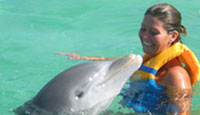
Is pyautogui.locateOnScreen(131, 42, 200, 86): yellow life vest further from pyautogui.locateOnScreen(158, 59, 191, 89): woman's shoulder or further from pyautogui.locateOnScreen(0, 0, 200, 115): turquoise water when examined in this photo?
pyautogui.locateOnScreen(0, 0, 200, 115): turquoise water

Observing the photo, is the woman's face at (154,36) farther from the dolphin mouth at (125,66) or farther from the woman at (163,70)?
the dolphin mouth at (125,66)

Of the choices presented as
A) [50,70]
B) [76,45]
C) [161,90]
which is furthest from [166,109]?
[76,45]

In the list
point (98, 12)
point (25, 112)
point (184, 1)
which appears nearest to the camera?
point (25, 112)

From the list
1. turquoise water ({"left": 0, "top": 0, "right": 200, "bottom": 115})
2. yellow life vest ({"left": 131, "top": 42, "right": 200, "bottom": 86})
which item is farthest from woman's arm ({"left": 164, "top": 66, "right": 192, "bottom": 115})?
turquoise water ({"left": 0, "top": 0, "right": 200, "bottom": 115})

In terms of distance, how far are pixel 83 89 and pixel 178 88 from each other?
1.29m

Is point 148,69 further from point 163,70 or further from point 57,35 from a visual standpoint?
point 57,35

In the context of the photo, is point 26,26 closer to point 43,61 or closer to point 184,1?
point 43,61

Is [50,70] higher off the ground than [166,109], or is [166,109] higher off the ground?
[166,109]

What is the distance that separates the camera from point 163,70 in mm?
5633

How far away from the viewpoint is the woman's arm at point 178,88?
5117mm

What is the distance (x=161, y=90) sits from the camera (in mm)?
5469

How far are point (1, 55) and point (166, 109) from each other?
5.43 m

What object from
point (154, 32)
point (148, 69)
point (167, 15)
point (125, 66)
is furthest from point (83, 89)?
point (167, 15)

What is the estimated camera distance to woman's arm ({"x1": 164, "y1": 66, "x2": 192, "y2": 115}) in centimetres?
512
